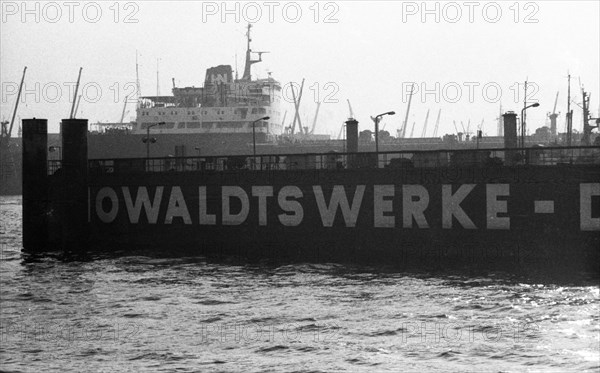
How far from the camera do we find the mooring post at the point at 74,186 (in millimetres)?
55344

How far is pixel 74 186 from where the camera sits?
55406 mm

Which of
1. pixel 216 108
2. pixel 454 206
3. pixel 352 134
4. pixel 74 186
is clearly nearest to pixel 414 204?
pixel 454 206

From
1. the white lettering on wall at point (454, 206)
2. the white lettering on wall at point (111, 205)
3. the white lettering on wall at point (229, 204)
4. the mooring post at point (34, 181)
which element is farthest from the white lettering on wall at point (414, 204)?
the mooring post at point (34, 181)

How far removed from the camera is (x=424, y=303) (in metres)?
33.1

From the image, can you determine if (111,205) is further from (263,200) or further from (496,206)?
(496,206)

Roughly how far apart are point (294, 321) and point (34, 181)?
99.4 feet

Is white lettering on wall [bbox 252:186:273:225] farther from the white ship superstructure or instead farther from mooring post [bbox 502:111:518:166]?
the white ship superstructure

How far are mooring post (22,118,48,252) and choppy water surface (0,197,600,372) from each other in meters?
12.2

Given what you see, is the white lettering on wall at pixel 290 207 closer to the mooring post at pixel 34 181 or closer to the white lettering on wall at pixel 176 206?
the white lettering on wall at pixel 176 206

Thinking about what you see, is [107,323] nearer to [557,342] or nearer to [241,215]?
[557,342]

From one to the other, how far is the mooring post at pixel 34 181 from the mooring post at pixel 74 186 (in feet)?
4.23

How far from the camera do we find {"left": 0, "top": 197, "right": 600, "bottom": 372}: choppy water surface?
24.8 metres

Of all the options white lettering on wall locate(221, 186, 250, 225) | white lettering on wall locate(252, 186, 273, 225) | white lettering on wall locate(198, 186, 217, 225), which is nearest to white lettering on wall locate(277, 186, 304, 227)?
white lettering on wall locate(252, 186, 273, 225)

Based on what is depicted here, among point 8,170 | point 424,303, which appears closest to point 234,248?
point 424,303
